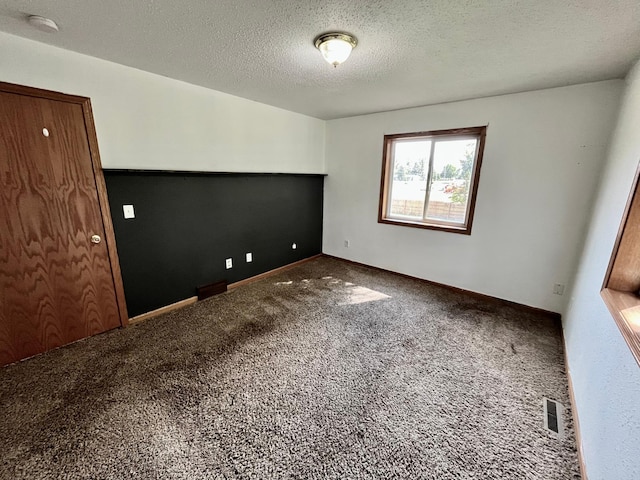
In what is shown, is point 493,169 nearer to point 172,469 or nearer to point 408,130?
point 408,130

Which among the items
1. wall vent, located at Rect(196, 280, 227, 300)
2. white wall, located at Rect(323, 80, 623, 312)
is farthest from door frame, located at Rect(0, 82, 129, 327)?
white wall, located at Rect(323, 80, 623, 312)

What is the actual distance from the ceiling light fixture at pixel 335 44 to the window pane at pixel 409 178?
82.3 inches

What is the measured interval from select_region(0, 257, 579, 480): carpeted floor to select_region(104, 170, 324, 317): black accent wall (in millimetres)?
456

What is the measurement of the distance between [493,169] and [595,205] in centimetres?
92

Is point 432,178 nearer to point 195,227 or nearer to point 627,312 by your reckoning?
point 627,312

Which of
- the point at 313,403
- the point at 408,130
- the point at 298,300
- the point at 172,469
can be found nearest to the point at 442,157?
the point at 408,130

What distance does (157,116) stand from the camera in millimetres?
2475

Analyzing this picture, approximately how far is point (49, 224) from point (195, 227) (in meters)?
1.15

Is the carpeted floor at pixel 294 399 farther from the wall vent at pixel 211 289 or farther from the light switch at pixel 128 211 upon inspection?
the light switch at pixel 128 211

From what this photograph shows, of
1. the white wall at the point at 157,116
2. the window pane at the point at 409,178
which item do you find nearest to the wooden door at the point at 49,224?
the white wall at the point at 157,116

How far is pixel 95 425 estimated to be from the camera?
1501 millimetres

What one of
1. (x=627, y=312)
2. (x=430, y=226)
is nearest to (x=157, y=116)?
(x=430, y=226)

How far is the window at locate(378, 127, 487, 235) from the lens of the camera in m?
3.13

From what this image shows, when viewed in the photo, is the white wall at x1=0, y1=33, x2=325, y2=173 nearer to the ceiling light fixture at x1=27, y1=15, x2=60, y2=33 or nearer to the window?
the ceiling light fixture at x1=27, y1=15, x2=60, y2=33
